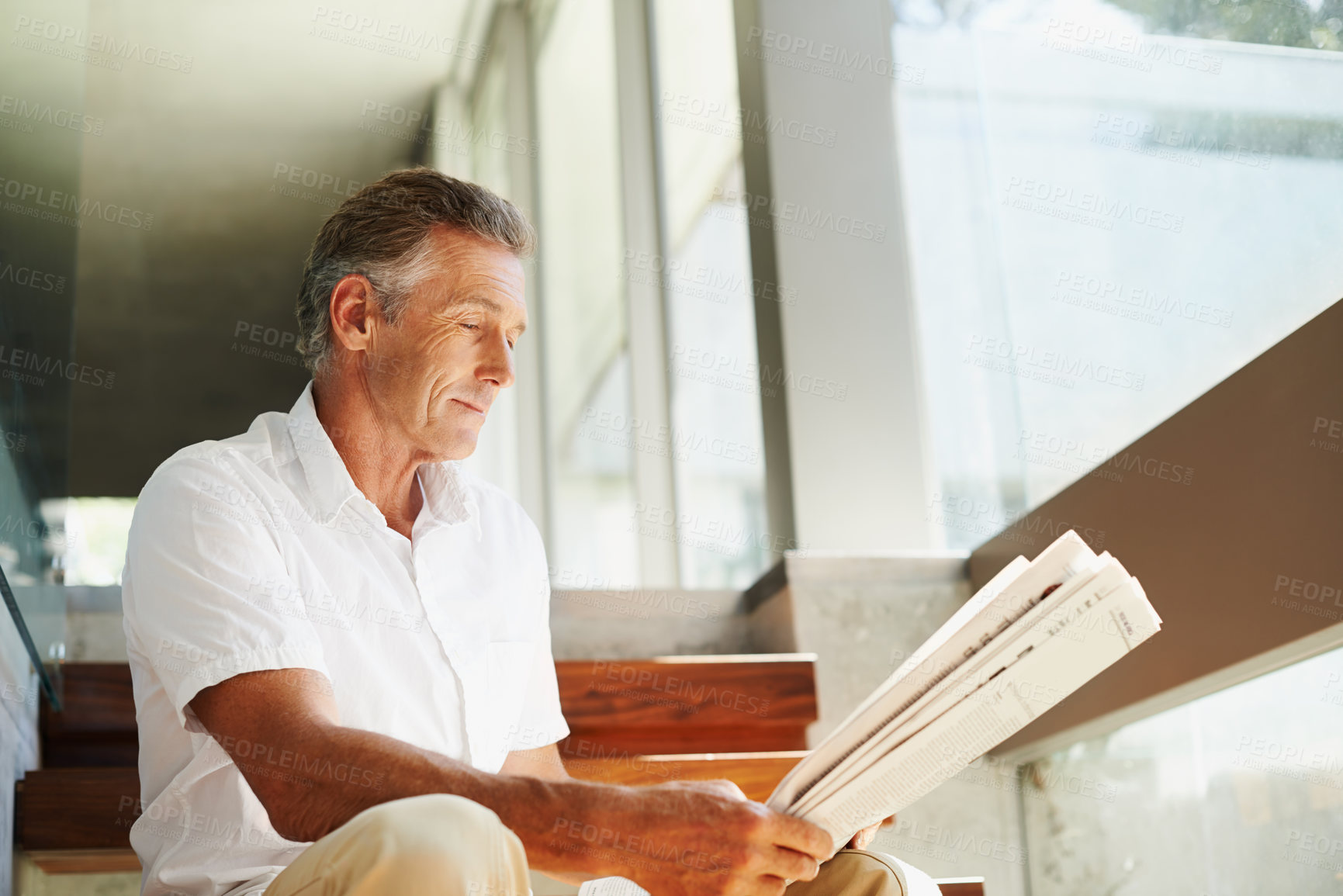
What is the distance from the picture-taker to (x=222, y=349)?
831 centimetres

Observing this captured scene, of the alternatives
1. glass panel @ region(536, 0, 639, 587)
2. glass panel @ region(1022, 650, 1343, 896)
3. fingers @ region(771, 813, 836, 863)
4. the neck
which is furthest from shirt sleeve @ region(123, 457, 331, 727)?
glass panel @ region(536, 0, 639, 587)

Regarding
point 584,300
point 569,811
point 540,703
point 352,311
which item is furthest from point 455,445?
point 584,300

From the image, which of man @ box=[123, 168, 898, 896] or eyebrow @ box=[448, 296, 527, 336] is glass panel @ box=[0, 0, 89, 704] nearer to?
man @ box=[123, 168, 898, 896]

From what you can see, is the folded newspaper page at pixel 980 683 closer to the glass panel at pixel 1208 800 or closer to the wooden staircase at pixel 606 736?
the glass panel at pixel 1208 800

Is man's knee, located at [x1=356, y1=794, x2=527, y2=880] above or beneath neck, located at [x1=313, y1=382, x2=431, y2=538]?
beneath

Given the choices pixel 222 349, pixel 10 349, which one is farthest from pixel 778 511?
pixel 222 349

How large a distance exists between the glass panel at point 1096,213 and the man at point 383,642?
0.94 meters

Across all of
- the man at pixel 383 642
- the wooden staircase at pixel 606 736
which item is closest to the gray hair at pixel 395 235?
the man at pixel 383 642

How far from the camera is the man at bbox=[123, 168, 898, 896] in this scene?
3.16ft

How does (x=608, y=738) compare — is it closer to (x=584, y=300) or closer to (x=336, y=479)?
(x=336, y=479)

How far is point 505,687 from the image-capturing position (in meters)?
1.53

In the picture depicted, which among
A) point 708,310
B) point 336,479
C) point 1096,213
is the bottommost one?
point 336,479

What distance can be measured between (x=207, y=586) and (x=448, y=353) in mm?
524

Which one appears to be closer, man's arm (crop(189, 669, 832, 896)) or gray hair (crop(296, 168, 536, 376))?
man's arm (crop(189, 669, 832, 896))
